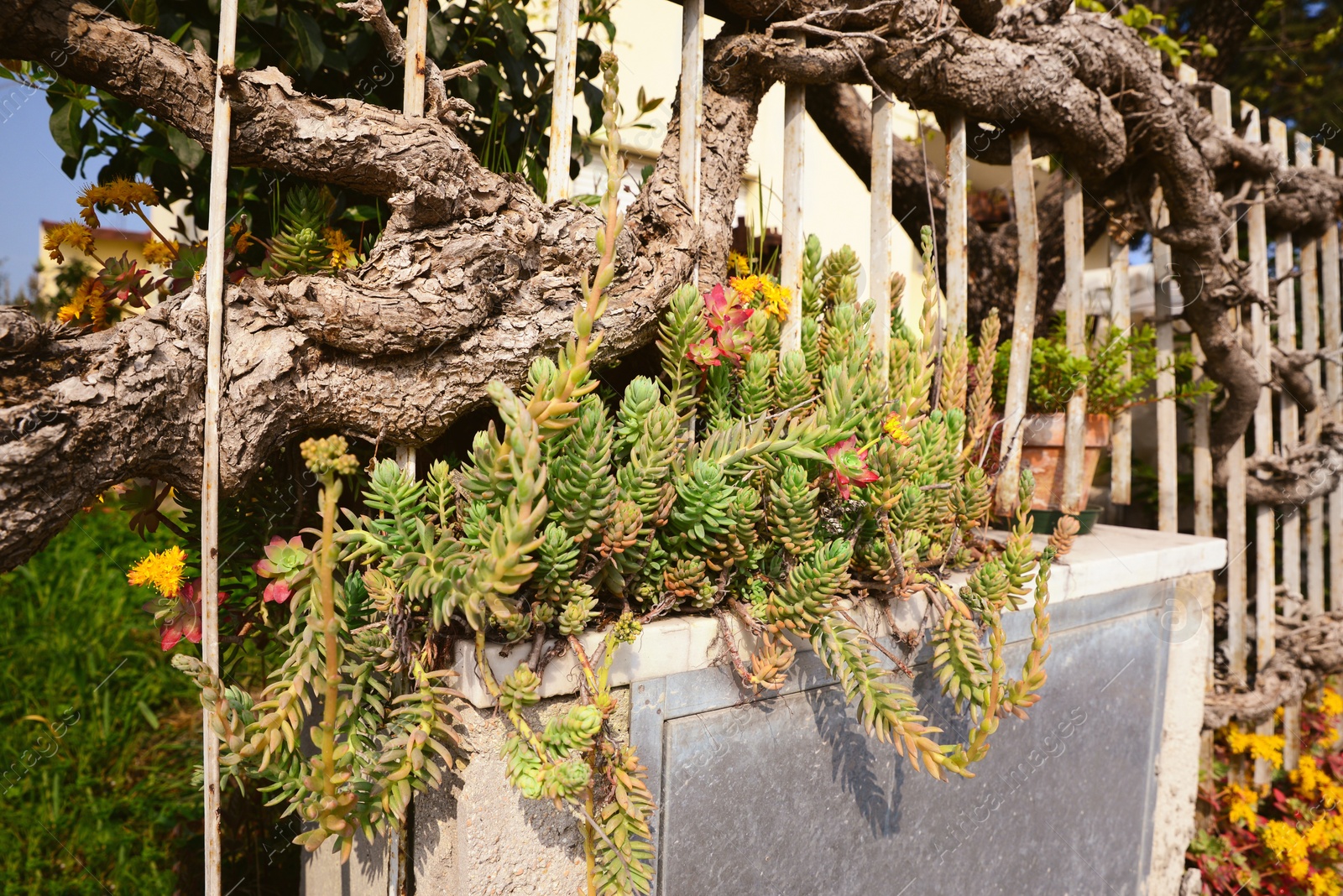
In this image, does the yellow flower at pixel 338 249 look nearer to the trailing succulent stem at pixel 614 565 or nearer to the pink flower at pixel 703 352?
the trailing succulent stem at pixel 614 565

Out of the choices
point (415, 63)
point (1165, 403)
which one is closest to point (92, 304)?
point (415, 63)

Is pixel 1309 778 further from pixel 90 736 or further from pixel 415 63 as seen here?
pixel 90 736

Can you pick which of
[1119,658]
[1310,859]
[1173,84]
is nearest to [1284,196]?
[1173,84]

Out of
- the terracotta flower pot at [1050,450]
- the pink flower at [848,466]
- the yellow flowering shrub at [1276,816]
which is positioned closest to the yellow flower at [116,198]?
the pink flower at [848,466]

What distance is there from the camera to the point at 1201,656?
248 centimetres

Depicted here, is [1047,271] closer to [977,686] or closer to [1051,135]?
[1051,135]

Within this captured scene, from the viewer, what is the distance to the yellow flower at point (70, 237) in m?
1.43

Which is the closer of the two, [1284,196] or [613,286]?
[613,286]

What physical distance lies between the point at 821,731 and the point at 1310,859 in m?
2.54

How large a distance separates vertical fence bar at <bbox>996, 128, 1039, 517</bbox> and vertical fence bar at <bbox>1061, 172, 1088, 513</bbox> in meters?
0.17

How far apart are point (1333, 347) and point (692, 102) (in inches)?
125

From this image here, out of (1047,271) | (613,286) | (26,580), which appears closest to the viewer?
(613,286)

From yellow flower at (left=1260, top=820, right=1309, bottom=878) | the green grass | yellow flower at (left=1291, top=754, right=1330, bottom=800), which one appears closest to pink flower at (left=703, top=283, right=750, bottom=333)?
the green grass

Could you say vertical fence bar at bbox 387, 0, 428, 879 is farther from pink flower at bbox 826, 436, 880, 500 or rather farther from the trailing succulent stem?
pink flower at bbox 826, 436, 880, 500
